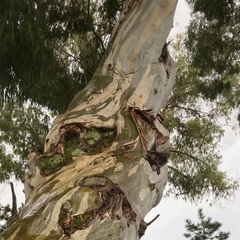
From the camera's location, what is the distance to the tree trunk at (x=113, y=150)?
1495 millimetres

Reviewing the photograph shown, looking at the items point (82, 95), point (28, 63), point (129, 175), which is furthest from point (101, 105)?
point (28, 63)

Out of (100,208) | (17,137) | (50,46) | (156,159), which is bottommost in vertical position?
(100,208)

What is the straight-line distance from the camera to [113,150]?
1890 millimetres

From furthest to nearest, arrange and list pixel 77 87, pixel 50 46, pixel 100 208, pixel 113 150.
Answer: pixel 77 87 < pixel 50 46 < pixel 113 150 < pixel 100 208

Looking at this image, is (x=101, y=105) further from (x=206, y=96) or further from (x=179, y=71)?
(x=179, y=71)

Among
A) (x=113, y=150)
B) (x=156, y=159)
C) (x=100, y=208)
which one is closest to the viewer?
(x=100, y=208)

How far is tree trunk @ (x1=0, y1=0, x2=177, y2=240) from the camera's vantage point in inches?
58.9

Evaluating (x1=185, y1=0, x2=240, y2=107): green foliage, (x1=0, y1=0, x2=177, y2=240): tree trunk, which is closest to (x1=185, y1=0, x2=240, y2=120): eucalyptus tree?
(x1=185, y1=0, x2=240, y2=107): green foliage

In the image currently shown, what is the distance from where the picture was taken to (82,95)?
2348mm

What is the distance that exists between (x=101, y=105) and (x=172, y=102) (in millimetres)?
6325

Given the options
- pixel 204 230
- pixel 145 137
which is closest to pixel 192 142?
pixel 204 230

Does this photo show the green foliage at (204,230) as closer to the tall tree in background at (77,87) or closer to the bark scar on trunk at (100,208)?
the tall tree in background at (77,87)

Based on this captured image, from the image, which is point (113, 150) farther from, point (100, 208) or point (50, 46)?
point (50, 46)

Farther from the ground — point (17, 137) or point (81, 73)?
point (17, 137)
